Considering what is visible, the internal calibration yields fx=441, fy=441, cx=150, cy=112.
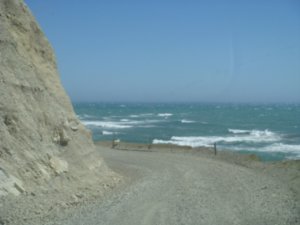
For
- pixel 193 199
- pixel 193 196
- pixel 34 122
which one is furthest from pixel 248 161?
pixel 34 122

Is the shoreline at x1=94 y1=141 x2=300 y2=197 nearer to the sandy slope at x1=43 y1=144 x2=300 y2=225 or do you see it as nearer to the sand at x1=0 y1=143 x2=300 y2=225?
the sand at x1=0 y1=143 x2=300 y2=225

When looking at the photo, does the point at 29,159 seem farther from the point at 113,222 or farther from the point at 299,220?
the point at 299,220

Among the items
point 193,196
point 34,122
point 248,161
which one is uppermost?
point 34,122

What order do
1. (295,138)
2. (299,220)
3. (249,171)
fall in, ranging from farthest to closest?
(295,138), (249,171), (299,220)

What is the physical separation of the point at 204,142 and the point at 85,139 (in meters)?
31.8

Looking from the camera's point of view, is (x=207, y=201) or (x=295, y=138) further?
(x=295, y=138)

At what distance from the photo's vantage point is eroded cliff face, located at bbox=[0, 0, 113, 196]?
15.2 m

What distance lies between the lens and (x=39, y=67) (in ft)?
64.6

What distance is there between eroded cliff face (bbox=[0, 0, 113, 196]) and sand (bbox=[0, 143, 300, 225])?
148 centimetres

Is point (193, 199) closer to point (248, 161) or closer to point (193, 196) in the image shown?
point (193, 196)

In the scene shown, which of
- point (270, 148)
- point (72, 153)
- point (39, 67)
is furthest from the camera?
point (270, 148)

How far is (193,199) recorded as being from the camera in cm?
1691

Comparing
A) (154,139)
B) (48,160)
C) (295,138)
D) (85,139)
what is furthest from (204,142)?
(48,160)

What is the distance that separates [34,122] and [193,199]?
6768mm
